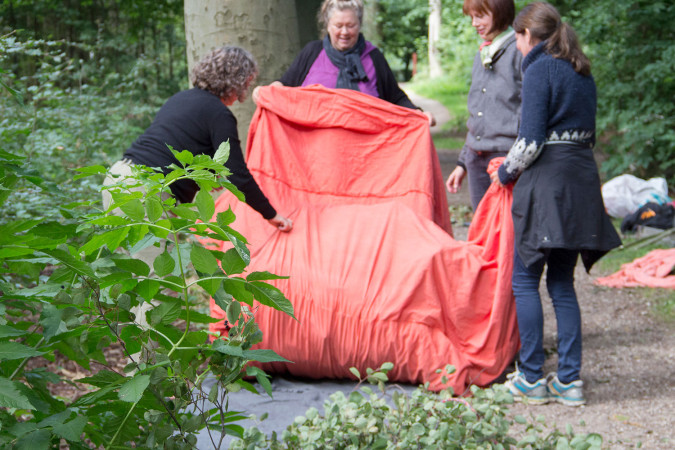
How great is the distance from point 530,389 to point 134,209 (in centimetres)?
285

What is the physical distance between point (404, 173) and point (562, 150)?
1.01 meters

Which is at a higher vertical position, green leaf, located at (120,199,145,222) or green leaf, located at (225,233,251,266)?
green leaf, located at (120,199,145,222)

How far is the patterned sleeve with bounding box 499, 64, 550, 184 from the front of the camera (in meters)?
3.39

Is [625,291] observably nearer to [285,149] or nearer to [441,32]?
[285,149]

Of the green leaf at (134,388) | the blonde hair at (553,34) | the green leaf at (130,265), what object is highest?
the blonde hair at (553,34)

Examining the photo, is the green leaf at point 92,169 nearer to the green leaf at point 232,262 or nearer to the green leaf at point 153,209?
the green leaf at point 153,209

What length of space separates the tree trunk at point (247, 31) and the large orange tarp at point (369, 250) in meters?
0.86

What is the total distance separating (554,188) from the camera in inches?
136

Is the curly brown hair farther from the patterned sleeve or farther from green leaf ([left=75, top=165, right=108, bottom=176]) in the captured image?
green leaf ([left=75, top=165, right=108, bottom=176])

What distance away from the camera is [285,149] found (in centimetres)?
424

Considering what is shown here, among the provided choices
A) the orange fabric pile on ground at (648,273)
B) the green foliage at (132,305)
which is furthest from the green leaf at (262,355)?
the orange fabric pile on ground at (648,273)

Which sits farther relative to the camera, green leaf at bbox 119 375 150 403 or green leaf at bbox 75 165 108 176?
green leaf at bbox 75 165 108 176

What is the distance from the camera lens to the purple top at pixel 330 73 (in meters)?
4.32

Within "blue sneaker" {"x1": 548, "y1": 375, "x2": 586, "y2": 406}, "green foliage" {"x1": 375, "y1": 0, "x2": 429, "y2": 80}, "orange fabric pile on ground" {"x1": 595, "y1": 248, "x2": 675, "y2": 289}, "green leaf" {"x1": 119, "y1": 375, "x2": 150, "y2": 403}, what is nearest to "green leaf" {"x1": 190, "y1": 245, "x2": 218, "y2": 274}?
"green leaf" {"x1": 119, "y1": 375, "x2": 150, "y2": 403}
